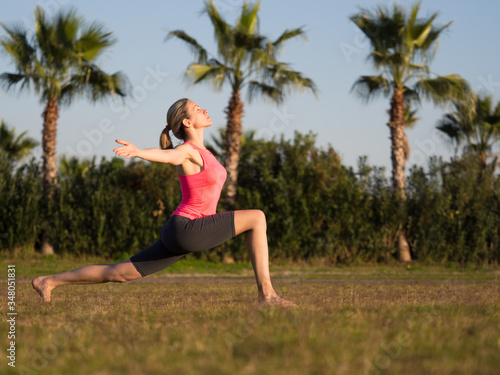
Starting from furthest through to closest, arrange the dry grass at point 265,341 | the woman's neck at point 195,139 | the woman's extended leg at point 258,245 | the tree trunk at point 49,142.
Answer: the tree trunk at point 49,142 → the woman's neck at point 195,139 → the woman's extended leg at point 258,245 → the dry grass at point 265,341

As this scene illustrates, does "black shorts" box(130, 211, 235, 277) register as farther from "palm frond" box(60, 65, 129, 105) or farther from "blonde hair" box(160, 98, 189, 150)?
"palm frond" box(60, 65, 129, 105)

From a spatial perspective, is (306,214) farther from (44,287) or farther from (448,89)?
(44,287)

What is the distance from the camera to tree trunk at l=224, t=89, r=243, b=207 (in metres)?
20.2

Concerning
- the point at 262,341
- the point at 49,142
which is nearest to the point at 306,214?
the point at 49,142

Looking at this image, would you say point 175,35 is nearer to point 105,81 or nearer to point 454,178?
point 105,81

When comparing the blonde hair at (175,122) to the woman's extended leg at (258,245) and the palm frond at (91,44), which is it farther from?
the palm frond at (91,44)

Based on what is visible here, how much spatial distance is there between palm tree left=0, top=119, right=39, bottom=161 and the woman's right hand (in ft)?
111

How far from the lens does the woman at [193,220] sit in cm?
557

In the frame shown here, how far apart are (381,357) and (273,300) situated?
2.59 meters

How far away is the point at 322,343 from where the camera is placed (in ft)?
11.5

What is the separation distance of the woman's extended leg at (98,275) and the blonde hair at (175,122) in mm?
1244

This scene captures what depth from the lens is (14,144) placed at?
36781mm

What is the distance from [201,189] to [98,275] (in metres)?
1.44

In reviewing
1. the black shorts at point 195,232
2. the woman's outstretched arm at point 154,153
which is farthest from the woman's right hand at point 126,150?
the black shorts at point 195,232
